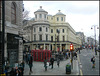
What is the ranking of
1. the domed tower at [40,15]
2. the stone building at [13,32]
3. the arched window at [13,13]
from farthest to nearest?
the domed tower at [40,15]
the arched window at [13,13]
the stone building at [13,32]

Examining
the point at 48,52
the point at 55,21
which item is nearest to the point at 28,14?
the point at 48,52

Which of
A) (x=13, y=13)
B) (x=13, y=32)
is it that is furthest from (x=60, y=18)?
(x=13, y=32)

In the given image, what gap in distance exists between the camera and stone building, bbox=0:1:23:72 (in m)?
15.7

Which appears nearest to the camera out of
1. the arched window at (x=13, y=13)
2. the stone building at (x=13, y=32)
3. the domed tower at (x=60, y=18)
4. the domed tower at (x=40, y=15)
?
the stone building at (x=13, y=32)

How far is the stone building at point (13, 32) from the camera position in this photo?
15.7 meters

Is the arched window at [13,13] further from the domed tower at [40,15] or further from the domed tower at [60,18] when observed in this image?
the domed tower at [60,18]

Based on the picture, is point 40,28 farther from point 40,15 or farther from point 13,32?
point 13,32

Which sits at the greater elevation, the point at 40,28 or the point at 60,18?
the point at 60,18

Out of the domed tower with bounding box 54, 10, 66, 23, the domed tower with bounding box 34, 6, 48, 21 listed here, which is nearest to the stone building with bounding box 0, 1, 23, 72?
the domed tower with bounding box 34, 6, 48, 21

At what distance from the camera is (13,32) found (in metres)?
17.0

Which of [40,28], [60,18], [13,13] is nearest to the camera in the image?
[13,13]

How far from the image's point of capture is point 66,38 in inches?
2569

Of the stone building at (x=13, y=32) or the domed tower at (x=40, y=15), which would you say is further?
the domed tower at (x=40, y=15)

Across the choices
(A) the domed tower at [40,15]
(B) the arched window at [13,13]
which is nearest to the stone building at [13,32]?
(B) the arched window at [13,13]
